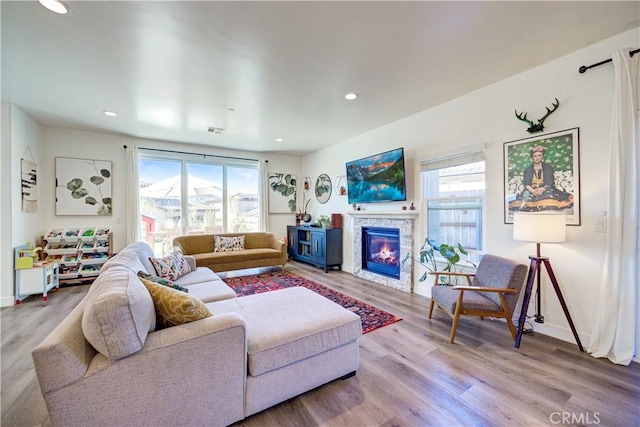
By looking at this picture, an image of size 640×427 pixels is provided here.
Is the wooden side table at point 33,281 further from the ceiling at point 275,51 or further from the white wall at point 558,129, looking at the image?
the white wall at point 558,129

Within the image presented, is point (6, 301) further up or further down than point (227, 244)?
further down

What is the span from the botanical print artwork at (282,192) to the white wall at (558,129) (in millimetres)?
3775

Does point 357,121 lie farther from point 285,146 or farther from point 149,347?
point 149,347

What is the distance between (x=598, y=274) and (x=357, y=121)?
3326mm

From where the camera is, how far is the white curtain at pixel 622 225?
6.69 feet

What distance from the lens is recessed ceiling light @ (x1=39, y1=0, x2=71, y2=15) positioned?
1.74 metres

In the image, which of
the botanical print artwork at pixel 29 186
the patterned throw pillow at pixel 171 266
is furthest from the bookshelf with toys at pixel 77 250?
the patterned throw pillow at pixel 171 266

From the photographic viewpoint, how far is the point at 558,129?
2.50m

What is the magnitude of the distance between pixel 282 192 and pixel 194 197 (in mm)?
2026

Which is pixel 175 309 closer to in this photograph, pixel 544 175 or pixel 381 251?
pixel 544 175

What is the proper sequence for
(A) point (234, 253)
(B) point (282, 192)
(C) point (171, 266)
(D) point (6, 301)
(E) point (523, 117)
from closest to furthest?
(E) point (523, 117), (C) point (171, 266), (D) point (6, 301), (A) point (234, 253), (B) point (282, 192)

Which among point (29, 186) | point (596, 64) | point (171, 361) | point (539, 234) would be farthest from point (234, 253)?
point (596, 64)

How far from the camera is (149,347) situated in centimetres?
125

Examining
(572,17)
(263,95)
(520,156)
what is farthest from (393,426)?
(263,95)
